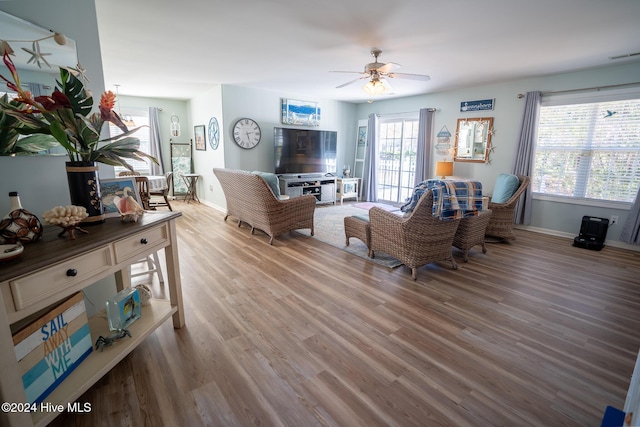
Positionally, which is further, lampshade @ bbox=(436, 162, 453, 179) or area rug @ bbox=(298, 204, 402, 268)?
lampshade @ bbox=(436, 162, 453, 179)

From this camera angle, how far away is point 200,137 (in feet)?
21.4

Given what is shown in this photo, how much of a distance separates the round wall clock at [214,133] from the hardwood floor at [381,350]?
3279 mm

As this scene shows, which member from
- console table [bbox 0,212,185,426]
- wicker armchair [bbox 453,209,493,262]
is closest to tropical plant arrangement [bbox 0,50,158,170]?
console table [bbox 0,212,185,426]

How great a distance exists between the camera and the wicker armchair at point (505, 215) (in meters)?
4.00

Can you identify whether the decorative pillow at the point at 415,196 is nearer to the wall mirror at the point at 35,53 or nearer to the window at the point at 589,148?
the wall mirror at the point at 35,53

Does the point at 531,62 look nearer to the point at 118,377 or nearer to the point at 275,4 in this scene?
the point at 275,4

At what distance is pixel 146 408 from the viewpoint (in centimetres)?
139

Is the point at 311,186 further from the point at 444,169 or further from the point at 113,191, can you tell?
the point at 113,191

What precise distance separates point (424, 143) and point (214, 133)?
14.3 ft

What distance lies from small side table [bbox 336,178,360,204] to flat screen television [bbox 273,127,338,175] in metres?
0.40

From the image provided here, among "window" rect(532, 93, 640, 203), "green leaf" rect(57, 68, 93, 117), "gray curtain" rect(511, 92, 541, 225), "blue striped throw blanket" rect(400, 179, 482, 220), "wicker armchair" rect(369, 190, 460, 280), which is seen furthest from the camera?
"gray curtain" rect(511, 92, 541, 225)

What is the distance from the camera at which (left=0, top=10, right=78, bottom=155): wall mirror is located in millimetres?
1476

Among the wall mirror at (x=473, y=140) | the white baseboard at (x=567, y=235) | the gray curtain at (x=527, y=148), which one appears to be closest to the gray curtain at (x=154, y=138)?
the wall mirror at (x=473, y=140)

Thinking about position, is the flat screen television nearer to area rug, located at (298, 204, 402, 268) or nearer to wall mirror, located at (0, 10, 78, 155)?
area rug, located at (298, 204, 402, 268)
